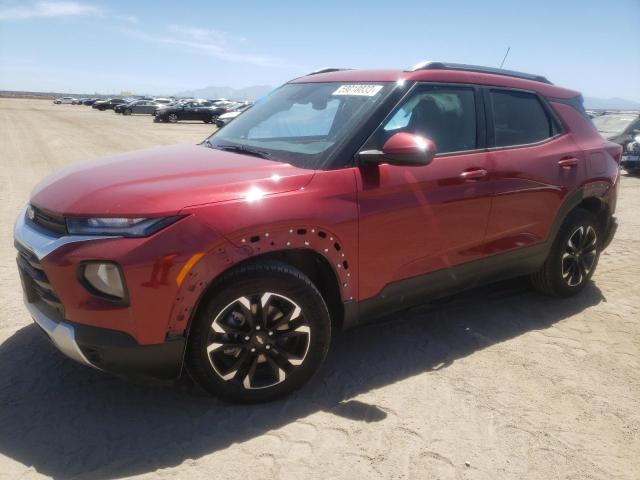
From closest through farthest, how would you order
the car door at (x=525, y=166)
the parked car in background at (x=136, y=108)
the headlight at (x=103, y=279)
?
the headlight at (x=103, y=279), the car door at (x=525, y=166), the parked car in background at (x=136, y=108)

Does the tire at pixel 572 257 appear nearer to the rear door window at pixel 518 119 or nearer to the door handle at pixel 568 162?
the door handle at pixel 568 162

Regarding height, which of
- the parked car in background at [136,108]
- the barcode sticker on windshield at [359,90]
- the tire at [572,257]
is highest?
the parked car in background at [136,108]

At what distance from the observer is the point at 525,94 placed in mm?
3920

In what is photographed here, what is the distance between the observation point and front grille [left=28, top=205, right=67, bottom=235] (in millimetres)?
2467

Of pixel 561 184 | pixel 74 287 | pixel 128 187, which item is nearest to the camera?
pixel 74 287

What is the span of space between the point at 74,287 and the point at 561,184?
340 centimetres

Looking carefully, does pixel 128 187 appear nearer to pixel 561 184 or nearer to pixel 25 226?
pixel 25 226

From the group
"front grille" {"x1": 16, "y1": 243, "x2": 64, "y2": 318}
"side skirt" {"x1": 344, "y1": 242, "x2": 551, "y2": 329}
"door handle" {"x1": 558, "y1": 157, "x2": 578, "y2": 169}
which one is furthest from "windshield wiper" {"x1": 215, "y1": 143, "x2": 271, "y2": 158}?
"door handle" {"x1": 558, "y1": 157, "x2": 578, "y2": 169}

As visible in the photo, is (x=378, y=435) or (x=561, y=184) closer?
(x=378, y=435)

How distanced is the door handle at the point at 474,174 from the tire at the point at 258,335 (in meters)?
1.26

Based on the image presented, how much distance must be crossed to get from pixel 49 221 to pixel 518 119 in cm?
316

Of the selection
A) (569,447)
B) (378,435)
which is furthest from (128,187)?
(569,447)

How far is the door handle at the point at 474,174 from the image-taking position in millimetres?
3285

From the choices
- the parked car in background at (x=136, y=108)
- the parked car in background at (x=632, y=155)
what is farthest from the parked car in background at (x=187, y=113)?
the parked car in background at (x=632, y=155)
